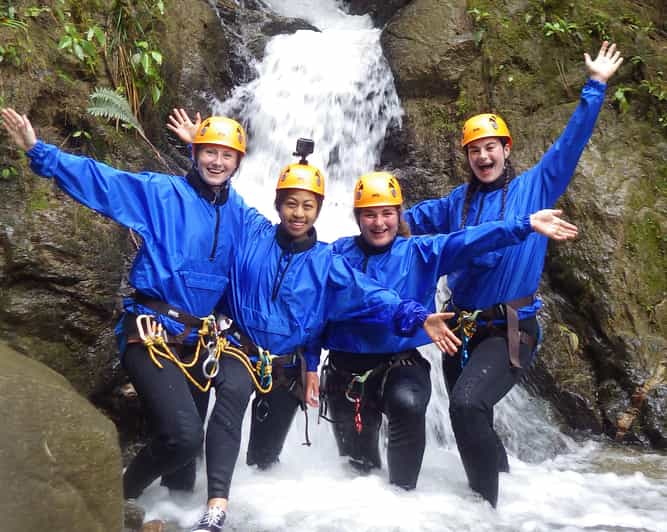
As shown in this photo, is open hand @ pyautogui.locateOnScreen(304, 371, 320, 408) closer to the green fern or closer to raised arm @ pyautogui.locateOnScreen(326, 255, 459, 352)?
raised arm @ pyautogui.locateOnScreen(326, 255, 459, 352)

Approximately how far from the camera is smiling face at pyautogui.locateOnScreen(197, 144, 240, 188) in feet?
13.4

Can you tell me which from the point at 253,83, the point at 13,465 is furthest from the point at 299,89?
the point at 13,465

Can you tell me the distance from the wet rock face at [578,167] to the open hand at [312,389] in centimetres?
303

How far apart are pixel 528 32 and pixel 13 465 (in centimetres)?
752

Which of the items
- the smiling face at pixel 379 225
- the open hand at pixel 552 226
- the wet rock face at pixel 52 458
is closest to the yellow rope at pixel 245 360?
the wet rock face at pixel 52 458

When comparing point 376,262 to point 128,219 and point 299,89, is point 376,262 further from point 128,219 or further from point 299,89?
point 299,89

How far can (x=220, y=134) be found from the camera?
4.11 meters

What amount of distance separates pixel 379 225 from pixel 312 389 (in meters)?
1.17

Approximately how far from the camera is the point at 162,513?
12.9 feet

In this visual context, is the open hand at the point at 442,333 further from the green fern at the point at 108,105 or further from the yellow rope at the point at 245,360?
the green fern at the point at 108,105

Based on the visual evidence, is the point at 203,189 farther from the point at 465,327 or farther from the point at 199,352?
the point at 465,327

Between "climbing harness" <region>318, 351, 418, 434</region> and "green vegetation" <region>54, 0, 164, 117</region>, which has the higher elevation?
"green vegetation" <region>54, 0, 164, 117</region>

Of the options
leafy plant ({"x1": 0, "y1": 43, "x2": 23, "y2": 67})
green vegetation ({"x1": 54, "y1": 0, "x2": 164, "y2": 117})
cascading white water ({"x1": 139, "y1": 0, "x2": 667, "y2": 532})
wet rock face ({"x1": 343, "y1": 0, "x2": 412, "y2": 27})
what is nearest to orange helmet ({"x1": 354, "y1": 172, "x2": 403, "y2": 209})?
cascading white water ({"x1": 139, "y1": 0, "x2": 667, "y2": 532})

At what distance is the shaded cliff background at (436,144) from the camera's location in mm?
4828
